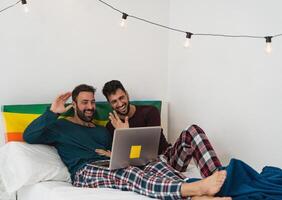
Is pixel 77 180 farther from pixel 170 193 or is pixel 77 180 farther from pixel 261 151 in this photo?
pixel 261 151

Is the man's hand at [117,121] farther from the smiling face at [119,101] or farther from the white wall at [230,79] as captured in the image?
the white wall at [230,79]

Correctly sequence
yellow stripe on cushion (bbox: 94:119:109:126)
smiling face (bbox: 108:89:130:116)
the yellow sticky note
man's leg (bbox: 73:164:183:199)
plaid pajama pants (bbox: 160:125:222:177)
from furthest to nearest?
1. yellow stripe on cushion (bbox: 94:119:109:126)
2. smiling face (bbox: 108:89:130:116)
3. plaid pajama pants (bbox: 160:125:222:177)
4. the yellow sticky note
5. man's leg (bbox: 73:164:183:199)

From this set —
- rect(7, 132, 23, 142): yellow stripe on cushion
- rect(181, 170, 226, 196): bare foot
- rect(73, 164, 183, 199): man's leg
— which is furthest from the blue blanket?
rect(7, 132, 23, 142): yellow stripe on cushion

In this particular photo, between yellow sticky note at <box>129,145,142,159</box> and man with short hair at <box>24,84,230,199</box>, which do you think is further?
yellow sticky note at <box>129,145,142,159</box>

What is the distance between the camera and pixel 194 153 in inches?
93.6

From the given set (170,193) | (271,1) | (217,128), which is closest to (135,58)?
(217,128)

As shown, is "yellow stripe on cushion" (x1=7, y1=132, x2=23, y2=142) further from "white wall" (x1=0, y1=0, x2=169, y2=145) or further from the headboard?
"white wall" (x1=0, y1=0, x2=169, y2=145)

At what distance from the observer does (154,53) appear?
10.6ft

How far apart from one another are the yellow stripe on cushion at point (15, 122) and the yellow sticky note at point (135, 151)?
75cm

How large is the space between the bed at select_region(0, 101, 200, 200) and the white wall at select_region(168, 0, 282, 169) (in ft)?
1.58

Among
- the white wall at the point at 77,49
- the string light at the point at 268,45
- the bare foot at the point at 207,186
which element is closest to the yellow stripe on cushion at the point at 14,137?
the white wall at the point at 77,49

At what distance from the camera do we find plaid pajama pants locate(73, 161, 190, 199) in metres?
1.84

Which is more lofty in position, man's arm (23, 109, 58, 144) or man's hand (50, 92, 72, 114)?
man's hand (50, 92, 72, 114)

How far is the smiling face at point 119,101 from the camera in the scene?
2.60 m
